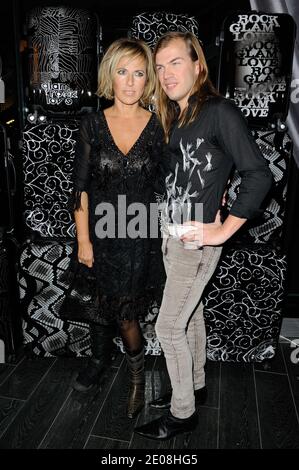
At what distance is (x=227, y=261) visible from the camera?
6.98ft

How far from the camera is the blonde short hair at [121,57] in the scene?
5.17ft

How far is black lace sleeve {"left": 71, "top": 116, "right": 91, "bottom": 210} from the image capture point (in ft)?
5.53

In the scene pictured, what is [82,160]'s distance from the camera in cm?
170

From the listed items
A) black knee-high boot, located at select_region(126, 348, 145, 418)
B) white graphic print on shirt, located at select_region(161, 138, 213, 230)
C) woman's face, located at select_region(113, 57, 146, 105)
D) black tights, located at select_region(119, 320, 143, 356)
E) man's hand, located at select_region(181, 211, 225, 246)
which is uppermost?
woman's face, located at select_region(113, 57, 146, 105)

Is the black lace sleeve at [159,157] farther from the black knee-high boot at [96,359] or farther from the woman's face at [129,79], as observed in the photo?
the black knee-high boot at [96,359]

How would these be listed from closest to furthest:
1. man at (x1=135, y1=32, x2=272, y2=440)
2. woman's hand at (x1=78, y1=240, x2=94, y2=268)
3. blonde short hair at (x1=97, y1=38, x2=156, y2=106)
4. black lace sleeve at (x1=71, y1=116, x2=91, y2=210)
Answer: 1. man at (x1=135, y1=32, x2=272, y2=440)
2. blonde short hair at (x1=97, y1=38, x2=156, y2=106)
3. black lace sleeve at (x1=71, y1=116, x2=91, y2=210)
4. woman's hand at (x1=78, y1=240, x2=94, y2=268)

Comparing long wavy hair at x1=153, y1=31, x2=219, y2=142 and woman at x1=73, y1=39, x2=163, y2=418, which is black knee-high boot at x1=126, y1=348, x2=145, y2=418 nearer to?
woman at x1=73, y1=39, x2=163, y2=418

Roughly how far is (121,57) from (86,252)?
0.81 m

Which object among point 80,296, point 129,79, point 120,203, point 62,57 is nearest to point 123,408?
point 80,296

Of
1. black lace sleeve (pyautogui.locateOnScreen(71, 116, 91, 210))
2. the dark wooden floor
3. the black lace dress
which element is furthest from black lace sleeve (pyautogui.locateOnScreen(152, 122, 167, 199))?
the dark wooden floor

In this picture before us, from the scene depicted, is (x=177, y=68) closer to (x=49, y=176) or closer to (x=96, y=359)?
(x=49, y=176)

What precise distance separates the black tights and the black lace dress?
0.19 ft

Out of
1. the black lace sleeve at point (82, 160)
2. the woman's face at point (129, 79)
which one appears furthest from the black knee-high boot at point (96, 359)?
the woman's face at point (129, 79)
